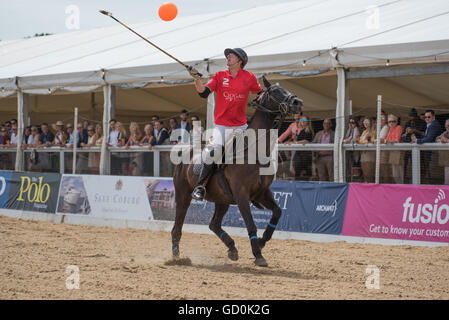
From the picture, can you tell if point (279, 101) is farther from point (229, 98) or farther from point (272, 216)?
point (272, 216)

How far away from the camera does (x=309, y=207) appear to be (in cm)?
1229

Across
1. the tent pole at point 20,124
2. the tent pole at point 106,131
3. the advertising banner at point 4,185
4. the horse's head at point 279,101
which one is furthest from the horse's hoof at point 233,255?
the tent pole at point 20,124

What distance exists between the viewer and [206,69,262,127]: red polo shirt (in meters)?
8.65

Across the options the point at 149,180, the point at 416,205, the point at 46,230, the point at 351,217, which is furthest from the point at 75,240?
the point at 416,205

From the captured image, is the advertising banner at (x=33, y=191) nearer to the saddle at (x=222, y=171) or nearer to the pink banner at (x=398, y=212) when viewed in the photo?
the pink banner at (x=398, y=212)

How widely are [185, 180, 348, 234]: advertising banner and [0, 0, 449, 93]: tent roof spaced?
8.84 feet

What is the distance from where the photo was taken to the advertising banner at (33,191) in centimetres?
1667

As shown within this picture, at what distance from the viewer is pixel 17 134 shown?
19203 millimetres

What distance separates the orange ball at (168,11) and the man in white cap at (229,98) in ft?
3.87

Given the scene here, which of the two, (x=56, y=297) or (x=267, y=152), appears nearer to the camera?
(x=56, y=297)
